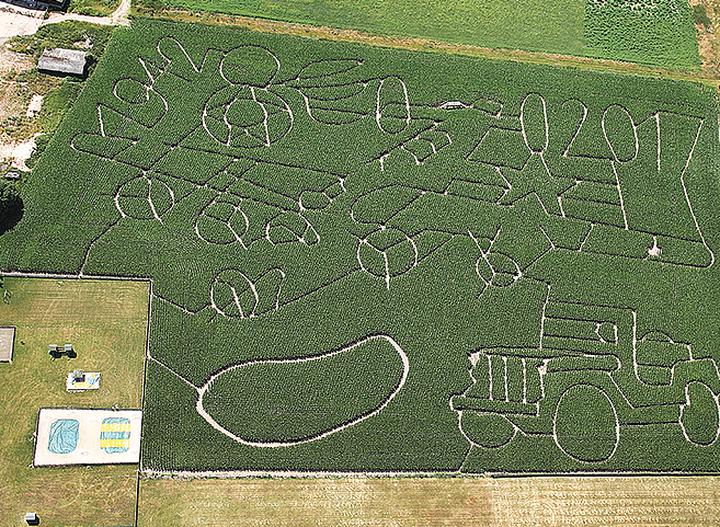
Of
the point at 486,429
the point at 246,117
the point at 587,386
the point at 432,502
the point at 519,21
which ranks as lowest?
the point at 432,502

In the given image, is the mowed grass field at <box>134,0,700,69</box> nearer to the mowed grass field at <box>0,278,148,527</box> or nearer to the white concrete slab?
the mowed grass field at <box>0,278,148,527</box>

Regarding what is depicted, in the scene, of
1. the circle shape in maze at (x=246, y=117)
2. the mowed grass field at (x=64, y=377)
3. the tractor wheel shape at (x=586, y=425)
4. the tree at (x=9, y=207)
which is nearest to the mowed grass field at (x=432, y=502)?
the tractor wheel shape at (x=586, y=425)

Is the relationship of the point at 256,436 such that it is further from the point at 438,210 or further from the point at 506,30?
the point at 506,30

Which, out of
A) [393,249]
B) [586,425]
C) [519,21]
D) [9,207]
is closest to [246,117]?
[393,249]

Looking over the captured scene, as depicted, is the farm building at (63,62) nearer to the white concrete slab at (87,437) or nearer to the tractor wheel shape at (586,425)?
the white concrete slab at (87,437)

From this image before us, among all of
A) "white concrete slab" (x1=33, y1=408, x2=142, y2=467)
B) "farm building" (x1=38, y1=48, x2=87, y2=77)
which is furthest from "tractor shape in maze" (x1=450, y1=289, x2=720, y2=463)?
"farm building" (x1=38, y1=48, x2=87, y2=77)

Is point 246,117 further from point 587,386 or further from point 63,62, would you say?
point 587,386
